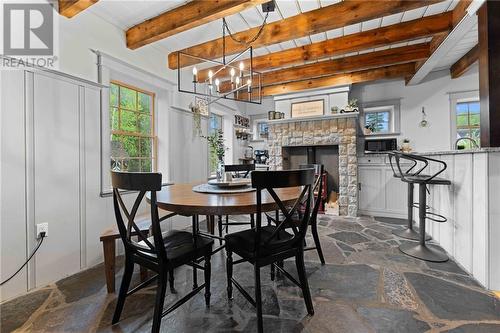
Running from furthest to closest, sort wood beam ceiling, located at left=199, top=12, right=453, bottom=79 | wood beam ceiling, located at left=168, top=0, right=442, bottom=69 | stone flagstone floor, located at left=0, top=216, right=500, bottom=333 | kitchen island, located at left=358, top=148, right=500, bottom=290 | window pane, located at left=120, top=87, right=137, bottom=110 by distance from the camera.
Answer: window pane, located at left=120, top=87, right=137, bottom=110 → wood beam ceiling, located at left=199, top=12, right=453, bottom=79 → wood beam ceiling, located at left=168, top=0, right=442, bottom=69 → kitchen island, located at left=358, top=148, right=500, bottom=290 → stone flagstone floor, located at left=0, top=216, right=500, bottom=333

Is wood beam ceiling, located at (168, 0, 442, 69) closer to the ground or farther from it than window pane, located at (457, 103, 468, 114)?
farther from it

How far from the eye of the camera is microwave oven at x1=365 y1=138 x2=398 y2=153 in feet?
13.7

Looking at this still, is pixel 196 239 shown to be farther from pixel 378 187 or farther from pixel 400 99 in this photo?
pixel 400 99

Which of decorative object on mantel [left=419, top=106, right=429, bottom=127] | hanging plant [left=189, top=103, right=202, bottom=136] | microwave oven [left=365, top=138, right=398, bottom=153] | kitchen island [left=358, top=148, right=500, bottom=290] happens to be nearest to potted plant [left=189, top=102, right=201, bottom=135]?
hanging plant [left=189, top=103, right=202, bottom=136]

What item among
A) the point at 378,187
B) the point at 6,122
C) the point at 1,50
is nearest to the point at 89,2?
the point at 1,50

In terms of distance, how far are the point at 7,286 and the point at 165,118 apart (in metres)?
2.30

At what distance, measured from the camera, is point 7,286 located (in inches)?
68.8

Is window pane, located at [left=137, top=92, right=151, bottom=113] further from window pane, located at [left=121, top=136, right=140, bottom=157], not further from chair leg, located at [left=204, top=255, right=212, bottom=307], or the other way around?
chair leg, located at [left=204, top=255, right=212, bottom=307]

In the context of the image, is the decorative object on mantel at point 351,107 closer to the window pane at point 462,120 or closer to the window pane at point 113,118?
the window pane at point 462,120

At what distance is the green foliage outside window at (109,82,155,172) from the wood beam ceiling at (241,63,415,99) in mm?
2564

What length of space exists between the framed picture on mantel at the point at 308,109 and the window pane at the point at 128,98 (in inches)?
116

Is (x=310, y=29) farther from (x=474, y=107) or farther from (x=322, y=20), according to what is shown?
(x=474, y=107)

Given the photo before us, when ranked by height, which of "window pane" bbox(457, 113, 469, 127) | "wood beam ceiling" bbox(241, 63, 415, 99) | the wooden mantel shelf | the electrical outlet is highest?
"wood beam ceiling" bbox(241, 63, 415, 99)

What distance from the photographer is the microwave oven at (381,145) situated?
13.7 ft
